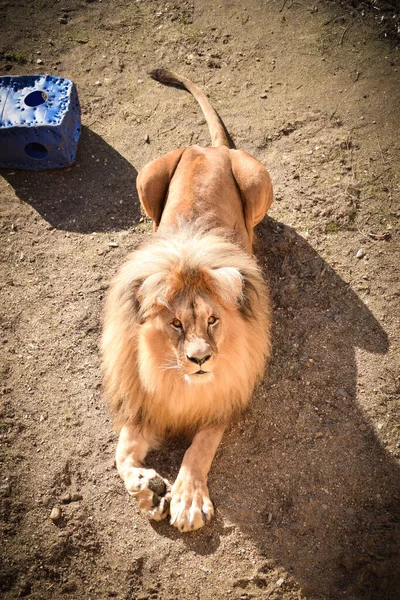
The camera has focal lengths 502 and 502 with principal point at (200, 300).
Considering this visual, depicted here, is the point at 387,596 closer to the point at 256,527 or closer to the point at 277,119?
the point at 256,527

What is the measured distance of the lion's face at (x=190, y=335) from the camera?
8.91 feet

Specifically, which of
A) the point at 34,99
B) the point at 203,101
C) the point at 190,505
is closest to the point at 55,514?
the point at 190,505

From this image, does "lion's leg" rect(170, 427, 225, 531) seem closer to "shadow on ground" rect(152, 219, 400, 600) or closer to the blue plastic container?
"shadow on ground" rect(152, 219, 400, 600)

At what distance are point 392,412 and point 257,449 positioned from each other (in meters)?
1.03

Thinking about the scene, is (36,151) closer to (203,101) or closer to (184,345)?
(203,101)

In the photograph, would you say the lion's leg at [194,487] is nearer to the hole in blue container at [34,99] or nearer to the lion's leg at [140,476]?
the lion's leg at [140,476]

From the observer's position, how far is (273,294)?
438cm

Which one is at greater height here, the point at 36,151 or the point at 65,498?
the point at 36,151

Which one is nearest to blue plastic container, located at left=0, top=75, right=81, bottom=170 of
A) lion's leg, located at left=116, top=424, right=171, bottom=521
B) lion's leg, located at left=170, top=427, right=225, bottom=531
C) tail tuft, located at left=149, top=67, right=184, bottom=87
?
tail tuft, located at left=149, top=67, right=184, bottom=87

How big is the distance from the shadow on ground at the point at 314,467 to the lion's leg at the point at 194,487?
0.43 ft

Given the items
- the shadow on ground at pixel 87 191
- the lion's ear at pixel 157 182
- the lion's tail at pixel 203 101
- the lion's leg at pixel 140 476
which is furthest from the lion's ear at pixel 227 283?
the lion's tail at pixel 203 101

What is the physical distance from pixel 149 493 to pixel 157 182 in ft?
8.18

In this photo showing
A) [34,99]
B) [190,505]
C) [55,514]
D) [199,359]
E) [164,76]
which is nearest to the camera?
[199,359]

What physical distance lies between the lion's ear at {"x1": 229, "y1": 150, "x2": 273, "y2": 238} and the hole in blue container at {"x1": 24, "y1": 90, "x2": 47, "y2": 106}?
91.8 inches
